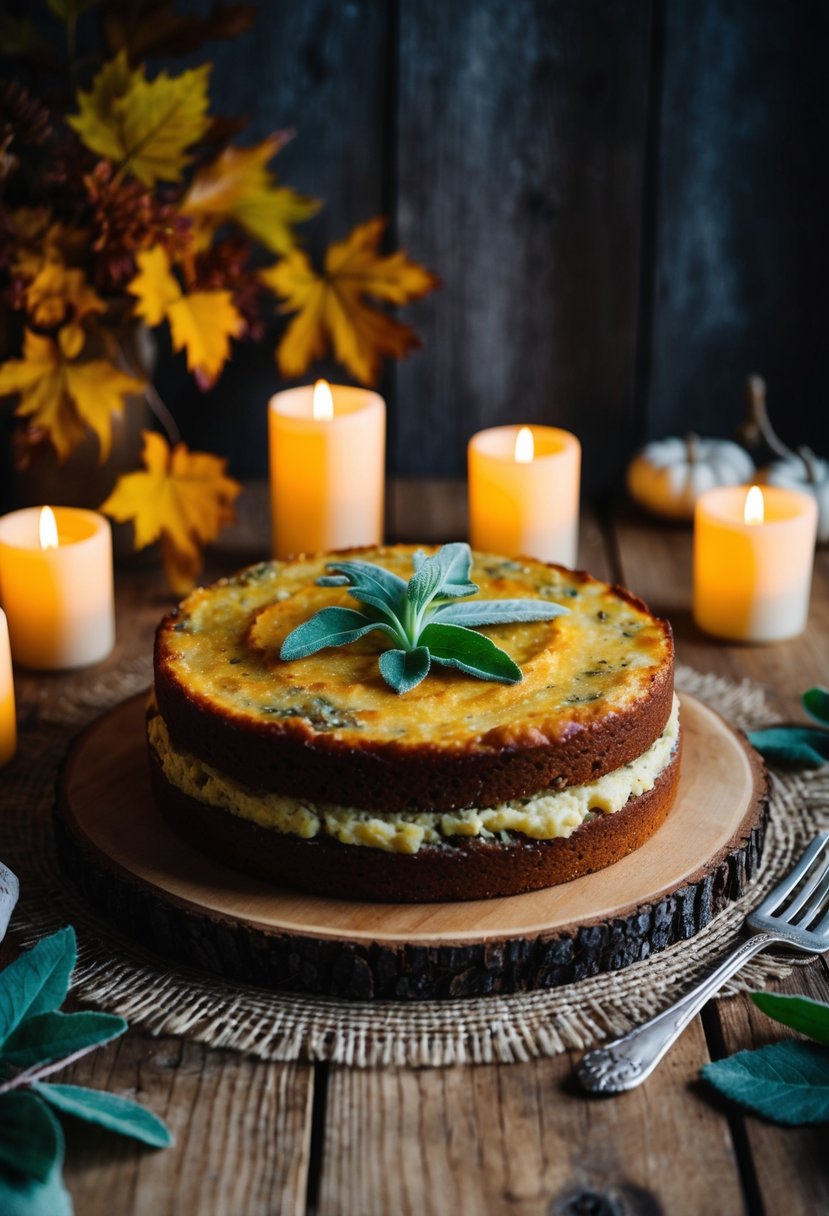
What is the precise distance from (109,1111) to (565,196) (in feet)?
6.71

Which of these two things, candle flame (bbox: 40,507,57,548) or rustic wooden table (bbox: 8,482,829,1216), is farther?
candle flame (bbox: 40,507,57,548)

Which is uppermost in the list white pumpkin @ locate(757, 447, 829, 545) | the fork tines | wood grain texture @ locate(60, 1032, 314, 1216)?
white pumpkin @ locate(757, 447, 829, 545)

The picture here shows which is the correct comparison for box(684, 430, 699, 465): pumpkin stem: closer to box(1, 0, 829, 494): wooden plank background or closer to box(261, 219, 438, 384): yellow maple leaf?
box(1, 0, 829, 494): wooden plank background

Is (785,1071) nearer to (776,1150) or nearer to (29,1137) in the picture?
(776,1150)

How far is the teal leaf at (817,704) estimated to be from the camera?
1962mm

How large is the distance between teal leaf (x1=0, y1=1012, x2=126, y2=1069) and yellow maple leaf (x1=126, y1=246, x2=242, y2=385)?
123 cm

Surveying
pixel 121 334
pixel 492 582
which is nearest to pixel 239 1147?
pixel 492 582

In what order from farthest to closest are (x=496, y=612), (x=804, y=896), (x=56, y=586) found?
(x=56, y=586) → (x=496, y=612) → (x=804, y=896)

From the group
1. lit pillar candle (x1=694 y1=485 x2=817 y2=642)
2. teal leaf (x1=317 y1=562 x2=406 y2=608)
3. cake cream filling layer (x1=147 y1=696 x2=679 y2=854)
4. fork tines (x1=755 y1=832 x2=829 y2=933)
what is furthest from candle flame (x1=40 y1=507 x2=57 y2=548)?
fork tines (x1=755 y1=832 x2=829 y2=933)

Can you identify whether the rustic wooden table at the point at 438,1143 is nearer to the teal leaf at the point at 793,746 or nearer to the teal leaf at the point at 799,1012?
the teal leaf at the point at 799,1012

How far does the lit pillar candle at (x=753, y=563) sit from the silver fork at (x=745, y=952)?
2.11 ft

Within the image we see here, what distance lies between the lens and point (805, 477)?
8.67ft

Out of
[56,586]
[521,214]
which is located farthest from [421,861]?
[521,214]

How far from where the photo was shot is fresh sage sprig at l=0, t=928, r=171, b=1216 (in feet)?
3.79
